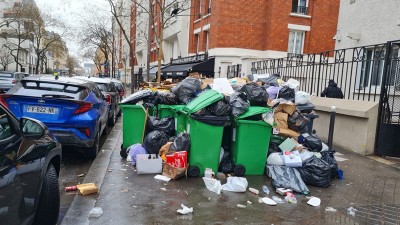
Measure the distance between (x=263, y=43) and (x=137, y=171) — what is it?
18731 mm

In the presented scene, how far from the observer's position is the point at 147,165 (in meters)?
5.37

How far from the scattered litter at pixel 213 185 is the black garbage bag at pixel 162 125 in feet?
5.61

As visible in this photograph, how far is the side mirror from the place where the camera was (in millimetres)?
3168

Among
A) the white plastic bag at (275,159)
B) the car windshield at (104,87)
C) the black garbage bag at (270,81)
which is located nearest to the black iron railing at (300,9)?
the car windshield at (104,87)

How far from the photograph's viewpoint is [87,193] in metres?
4.50

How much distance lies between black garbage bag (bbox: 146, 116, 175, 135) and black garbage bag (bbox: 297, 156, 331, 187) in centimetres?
242

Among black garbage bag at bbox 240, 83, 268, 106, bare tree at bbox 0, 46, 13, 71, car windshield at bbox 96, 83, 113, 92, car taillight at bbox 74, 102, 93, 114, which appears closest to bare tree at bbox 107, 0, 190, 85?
car windshield at bbox 96, 83, 113, 92

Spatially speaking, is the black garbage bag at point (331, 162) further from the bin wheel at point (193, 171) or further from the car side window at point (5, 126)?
the car side window at point (5, 126)

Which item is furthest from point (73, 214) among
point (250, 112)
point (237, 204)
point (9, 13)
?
point (9, 13)

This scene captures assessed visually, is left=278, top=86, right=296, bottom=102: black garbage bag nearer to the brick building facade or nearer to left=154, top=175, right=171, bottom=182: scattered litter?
left=154, top=175, right=171, bottom=182: scattered litter

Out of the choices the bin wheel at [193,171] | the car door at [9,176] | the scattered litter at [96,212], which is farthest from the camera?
the bin wheel at [193,171]

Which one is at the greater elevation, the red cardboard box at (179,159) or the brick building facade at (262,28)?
the brick building facade at (262,28)

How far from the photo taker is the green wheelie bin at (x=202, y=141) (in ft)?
17.0

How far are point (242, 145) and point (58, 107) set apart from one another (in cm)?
319
